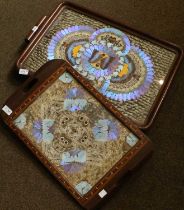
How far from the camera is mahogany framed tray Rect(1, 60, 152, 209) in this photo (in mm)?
1047

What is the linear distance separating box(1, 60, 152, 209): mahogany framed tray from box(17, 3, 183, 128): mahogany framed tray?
70 millimetres

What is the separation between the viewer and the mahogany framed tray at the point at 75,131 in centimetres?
105

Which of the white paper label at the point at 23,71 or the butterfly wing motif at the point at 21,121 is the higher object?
the white paper label at the point at 23,71

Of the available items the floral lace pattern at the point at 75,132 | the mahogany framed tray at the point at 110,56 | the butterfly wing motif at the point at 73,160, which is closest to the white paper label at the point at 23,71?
the mahogany framed tray at the point at 110,56

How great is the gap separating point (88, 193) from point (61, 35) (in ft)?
1.76

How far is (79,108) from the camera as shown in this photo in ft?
3.68

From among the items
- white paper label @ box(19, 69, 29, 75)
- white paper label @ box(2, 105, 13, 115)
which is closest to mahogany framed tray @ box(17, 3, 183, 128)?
white paper label @ box(19, 69, 29, 75)

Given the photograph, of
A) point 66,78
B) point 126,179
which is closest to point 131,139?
point 126,179

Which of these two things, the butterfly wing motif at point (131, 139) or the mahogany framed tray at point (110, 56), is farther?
the mahogany framed tray at point (110, 56)

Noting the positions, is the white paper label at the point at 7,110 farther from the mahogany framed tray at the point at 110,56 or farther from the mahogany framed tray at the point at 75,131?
the mahogany framed tray at the point at 110,56

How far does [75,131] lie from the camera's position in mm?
1104

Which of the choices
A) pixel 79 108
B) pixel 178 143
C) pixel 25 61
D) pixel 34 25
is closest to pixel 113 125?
pixel 79 108

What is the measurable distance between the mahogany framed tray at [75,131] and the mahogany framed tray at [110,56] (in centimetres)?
7

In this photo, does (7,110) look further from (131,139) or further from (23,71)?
(131,139)
